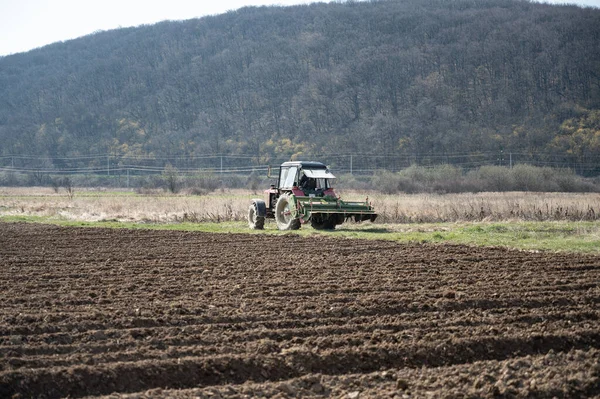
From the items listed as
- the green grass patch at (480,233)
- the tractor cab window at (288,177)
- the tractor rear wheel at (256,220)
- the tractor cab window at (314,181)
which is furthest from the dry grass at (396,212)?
the tractor cab window at (288,177)

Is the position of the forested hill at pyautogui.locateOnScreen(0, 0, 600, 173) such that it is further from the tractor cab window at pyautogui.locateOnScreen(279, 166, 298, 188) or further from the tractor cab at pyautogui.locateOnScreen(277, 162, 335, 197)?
the tractor cab window at pyautogui.locateOnScreen(279, 166, 298, 188)

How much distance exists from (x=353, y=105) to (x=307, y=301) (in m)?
74.9

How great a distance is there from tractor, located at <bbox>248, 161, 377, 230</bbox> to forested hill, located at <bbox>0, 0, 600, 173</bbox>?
1889 inches

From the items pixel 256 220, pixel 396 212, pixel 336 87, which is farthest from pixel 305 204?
pixel 336 87

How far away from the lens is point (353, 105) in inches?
3285

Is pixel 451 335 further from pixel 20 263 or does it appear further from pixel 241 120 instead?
pixel 241 120

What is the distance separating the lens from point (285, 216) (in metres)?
22.6

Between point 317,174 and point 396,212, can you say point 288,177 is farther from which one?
point 396,212

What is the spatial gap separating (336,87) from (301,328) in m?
80.3

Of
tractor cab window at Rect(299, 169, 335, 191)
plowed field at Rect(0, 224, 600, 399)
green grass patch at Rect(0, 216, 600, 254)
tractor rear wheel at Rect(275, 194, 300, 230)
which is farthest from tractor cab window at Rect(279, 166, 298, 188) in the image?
plowed field at Rect(0, 224, 600, 399)

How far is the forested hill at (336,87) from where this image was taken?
249 feet

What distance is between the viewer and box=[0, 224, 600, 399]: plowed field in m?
6.53

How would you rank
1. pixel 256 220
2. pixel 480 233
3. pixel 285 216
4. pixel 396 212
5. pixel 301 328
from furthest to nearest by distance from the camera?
1. pixel 396 212
2. pixel 256 220
3. pixel 285 216
4. pixel 480 233
5. pixel 301 328

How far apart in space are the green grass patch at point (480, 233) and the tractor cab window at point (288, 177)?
1.47 m
